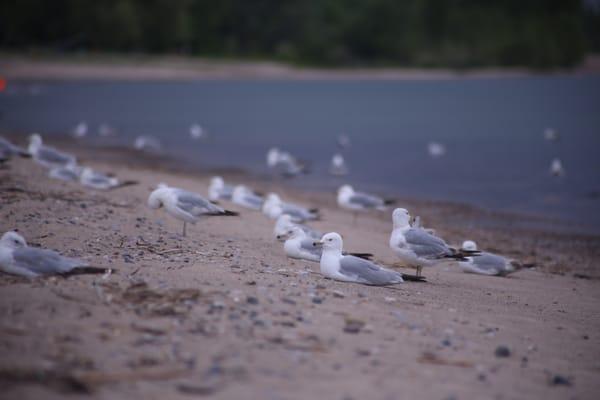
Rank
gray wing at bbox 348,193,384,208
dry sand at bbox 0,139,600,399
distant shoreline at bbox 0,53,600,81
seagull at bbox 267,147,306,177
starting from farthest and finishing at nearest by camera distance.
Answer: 1. distant shoreline at bbox 0,53,600,81
2. seagull at bbox 267,147,306,177
3. gray wing at bbox 348,193,384,208
4. dry sand at bbox 0,139,600,399

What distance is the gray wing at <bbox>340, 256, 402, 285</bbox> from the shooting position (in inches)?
287

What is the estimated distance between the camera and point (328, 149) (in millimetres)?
26859

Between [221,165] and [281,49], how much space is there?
216 feet

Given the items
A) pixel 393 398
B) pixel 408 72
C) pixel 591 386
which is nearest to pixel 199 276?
pixel 393 398

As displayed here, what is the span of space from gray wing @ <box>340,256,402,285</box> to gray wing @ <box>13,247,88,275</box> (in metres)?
2.46

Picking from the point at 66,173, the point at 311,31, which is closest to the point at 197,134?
the point at 66,173

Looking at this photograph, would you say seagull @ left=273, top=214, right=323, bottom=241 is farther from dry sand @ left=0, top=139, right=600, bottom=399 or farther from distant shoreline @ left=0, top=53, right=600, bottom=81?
distant shoreline @ left=0, top=53, right=600, bottom=81

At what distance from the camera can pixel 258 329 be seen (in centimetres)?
541

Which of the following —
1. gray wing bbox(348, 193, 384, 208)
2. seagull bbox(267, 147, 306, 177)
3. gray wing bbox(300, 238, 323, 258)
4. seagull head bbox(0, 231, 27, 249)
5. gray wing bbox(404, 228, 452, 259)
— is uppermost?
seagull bbox(267, 147, 306, 177)

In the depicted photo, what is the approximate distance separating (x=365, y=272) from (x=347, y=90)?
5851cm

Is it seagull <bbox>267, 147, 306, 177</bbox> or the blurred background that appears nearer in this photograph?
seagull <bbox>267, 147, 306, 177</bbox>

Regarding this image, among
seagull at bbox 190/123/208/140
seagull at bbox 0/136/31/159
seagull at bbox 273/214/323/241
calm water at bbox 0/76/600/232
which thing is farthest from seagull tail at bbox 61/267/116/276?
seagull at bbox 190/123/208/140

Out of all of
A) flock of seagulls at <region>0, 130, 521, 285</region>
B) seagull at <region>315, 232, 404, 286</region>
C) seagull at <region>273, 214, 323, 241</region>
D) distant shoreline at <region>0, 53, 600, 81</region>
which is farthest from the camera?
distant shoreline at <region>0, 53, 600, 81</region>

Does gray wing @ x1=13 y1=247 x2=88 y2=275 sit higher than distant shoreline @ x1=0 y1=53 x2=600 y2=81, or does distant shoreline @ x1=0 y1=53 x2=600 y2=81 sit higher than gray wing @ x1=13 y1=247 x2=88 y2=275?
distant shoreline @ x1=0 y1=53 x2=600 y2=81
